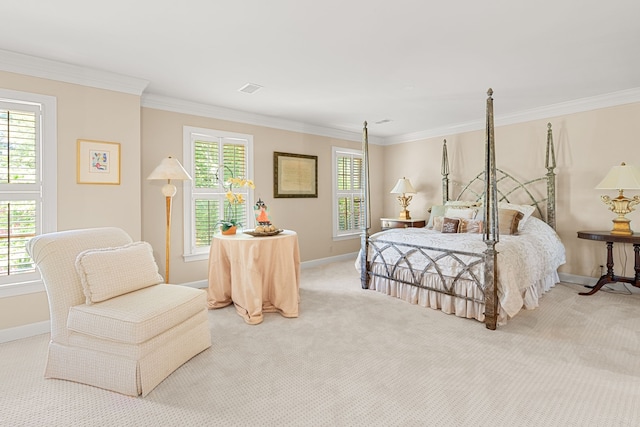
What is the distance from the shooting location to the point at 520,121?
4.80 m

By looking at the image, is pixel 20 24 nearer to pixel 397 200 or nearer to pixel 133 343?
pixel 133 343

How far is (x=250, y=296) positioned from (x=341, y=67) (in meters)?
2.42

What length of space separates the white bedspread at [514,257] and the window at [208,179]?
7.17 feet

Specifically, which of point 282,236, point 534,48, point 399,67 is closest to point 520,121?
point 534,48

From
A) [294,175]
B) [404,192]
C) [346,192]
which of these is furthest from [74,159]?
[404,192]

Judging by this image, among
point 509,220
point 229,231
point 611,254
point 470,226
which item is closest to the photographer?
point 229,231

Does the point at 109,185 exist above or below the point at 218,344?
above

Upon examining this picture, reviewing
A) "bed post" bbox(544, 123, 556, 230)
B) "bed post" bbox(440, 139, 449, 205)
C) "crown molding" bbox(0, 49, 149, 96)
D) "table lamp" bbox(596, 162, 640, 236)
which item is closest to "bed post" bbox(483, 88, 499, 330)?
"table lamp" bbox(596, 162, 640, 236)

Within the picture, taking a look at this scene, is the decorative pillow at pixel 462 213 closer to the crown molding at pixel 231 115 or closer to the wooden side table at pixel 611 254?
the wooden side table at pixel 611 254

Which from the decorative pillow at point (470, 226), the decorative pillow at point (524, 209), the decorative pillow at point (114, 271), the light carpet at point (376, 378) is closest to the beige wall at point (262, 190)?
the light carpet at point (376, 378)

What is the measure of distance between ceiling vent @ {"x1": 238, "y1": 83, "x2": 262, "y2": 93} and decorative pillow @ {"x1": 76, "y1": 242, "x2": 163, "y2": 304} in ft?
6.82

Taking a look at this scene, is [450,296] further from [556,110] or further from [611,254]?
[556,110]

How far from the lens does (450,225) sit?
14.3 ft

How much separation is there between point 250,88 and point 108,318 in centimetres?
275
